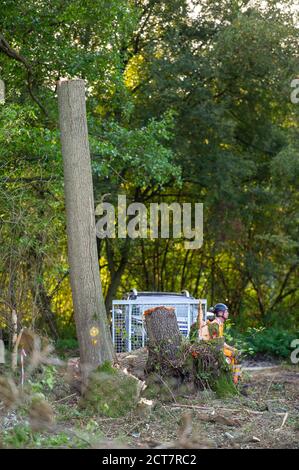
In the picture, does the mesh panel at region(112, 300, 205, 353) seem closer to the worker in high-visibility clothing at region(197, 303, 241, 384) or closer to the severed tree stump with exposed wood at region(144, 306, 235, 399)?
the worker in high-visibility clothing at region(197, 303, 241, 384)

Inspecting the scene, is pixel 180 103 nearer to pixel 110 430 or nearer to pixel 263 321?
pixel 263 321

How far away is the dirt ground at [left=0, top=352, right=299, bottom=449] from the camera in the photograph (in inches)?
312

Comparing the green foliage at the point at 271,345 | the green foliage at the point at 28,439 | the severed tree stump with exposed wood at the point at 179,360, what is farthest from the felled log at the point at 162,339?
the green foliage at the point at 271,345

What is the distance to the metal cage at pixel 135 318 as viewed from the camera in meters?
13.4

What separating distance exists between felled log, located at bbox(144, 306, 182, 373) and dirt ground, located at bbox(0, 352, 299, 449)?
16.6 inches

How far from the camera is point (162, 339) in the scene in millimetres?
10500

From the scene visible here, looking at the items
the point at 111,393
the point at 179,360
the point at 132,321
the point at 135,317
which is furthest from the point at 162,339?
the point at 132,321

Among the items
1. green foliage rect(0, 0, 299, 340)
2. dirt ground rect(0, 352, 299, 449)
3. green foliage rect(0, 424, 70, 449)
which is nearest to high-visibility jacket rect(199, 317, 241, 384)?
dirt ground rect(0, 352, 299, 449)

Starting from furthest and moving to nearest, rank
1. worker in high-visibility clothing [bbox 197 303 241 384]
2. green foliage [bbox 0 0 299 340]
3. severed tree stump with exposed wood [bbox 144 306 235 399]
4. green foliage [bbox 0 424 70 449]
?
1. green foliage [bbox 0 0 299 340]
2. worker in high-visibility clothing [bbox 197 303 241 384]
3. severed tree stump with exposed wood [bbox 144 306 235 399]
4. green foliage [bbox 0 424 70 449]

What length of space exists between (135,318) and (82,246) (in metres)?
3.58

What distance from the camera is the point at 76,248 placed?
10.2m

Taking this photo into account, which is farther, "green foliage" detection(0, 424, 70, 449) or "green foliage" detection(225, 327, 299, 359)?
"green foliage" detection(225, 327, 299, 359)
